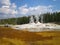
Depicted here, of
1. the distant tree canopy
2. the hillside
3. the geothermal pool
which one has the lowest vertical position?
the hillside

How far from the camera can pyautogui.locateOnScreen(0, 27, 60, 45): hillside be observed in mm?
Result: 2456

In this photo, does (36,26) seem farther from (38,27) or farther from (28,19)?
(28,19)

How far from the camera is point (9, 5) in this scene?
2.74 m

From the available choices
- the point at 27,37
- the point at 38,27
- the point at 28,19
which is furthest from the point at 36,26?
the point at 27,37

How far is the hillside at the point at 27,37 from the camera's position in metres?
2.46

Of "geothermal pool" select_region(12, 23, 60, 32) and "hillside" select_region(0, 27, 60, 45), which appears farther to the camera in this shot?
"geothermal pool" select_region(12, 23, 60, 32)

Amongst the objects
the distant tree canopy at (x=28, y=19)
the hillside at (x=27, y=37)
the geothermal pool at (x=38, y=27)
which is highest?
the distant tree canopy at (x=28, y=19)

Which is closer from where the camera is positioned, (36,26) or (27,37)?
(27,37)

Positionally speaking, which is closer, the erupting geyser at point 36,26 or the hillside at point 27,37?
the hillside at point 27,37

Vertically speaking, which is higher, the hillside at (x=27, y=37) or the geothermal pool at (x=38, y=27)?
the geothermal pool at (x=38, y=27)

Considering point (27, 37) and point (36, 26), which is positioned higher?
point (36, 26)

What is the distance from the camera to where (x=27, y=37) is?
255cm

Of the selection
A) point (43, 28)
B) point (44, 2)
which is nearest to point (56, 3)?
point (44, 2)

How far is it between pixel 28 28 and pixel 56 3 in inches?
24.8
